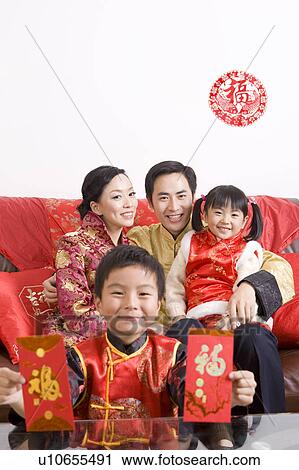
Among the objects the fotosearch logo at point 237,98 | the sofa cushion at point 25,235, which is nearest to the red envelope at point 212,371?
the sofa cushion at point 25,235

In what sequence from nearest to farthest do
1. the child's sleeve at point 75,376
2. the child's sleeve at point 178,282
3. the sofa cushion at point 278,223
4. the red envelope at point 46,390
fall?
1. the red envelope at point 46,390
2. the child's sleeve at point 75,376
3. the child's sleeve at point 178,282
4. the sofa cushion at point 278,223

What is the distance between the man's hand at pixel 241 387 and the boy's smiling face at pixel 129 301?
0.72 ft

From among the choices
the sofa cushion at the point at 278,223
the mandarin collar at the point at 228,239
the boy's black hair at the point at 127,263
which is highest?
the sofa cushion at the point at 278,223

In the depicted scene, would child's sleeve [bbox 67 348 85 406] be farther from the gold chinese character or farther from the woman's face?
the woman's face

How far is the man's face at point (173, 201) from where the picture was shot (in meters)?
2.07

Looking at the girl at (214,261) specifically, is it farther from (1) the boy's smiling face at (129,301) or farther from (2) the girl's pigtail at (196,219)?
(1) the boy's smiling face at (129,301)

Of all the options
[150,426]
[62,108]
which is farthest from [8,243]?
[150,426]

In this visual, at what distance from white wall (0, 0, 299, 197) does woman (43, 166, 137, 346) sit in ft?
1.96

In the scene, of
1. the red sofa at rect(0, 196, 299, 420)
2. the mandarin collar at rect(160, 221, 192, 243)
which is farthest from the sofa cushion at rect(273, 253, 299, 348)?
the mandarin collar at rect(160, 221, 192, 243)

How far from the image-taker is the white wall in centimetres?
258

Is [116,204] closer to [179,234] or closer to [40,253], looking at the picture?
[179,234]

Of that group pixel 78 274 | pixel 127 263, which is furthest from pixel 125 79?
pixel 127 263
